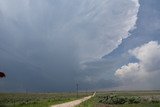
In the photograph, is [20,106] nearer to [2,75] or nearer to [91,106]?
[91,106]

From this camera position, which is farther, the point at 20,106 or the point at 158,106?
the point at 20,106

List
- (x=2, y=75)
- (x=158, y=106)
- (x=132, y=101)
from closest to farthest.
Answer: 1. (x=2, y=75)
2. (x=158, y=106)
3. (x=132, y=101)

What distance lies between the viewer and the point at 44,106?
5666cm

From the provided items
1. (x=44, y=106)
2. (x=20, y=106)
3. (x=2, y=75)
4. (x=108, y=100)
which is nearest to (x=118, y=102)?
(x=108, y=100)

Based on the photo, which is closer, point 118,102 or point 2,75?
point 2,75

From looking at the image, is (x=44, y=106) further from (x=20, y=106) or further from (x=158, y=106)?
(x=158, y=106)

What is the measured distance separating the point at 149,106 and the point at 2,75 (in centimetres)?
2503

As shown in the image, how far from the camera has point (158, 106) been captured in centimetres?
5272

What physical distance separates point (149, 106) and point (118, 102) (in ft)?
23.0

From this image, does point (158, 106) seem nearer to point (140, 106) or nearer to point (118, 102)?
point (140, 106)

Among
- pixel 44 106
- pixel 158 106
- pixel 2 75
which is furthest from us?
pixel 44 106

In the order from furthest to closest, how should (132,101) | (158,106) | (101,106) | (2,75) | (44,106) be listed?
(132,101) → (44,106) → (158,106) → (101,106) → (2,75)

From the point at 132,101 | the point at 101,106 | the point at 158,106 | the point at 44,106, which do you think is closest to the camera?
the point at 101,106

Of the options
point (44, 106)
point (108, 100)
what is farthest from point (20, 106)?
point (108, 100)
